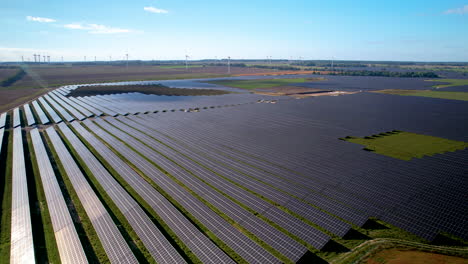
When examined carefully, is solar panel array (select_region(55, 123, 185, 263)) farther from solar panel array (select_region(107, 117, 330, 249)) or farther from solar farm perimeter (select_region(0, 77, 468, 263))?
solar panel array (select_region(107, 117, 330, 249))

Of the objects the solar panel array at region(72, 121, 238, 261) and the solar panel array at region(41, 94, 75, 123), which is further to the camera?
the solar panel array at region(41, 94, 75, 123)

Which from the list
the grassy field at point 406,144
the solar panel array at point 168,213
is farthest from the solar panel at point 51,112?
the grassy field at point 406,144

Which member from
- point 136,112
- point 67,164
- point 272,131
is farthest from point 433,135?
point 136,112

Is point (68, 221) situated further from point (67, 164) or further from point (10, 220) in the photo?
point (67, 164)

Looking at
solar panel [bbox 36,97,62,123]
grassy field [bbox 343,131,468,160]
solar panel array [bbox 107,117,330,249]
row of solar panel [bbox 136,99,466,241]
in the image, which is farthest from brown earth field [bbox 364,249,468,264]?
solar panel [bbox 36,97,62,123]

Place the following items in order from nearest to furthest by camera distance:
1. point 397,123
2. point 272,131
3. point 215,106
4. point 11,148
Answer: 1. point 11,148
2. point 272,131
3. point 397,123
4. point 215,106

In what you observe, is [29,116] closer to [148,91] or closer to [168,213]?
[148,91]
